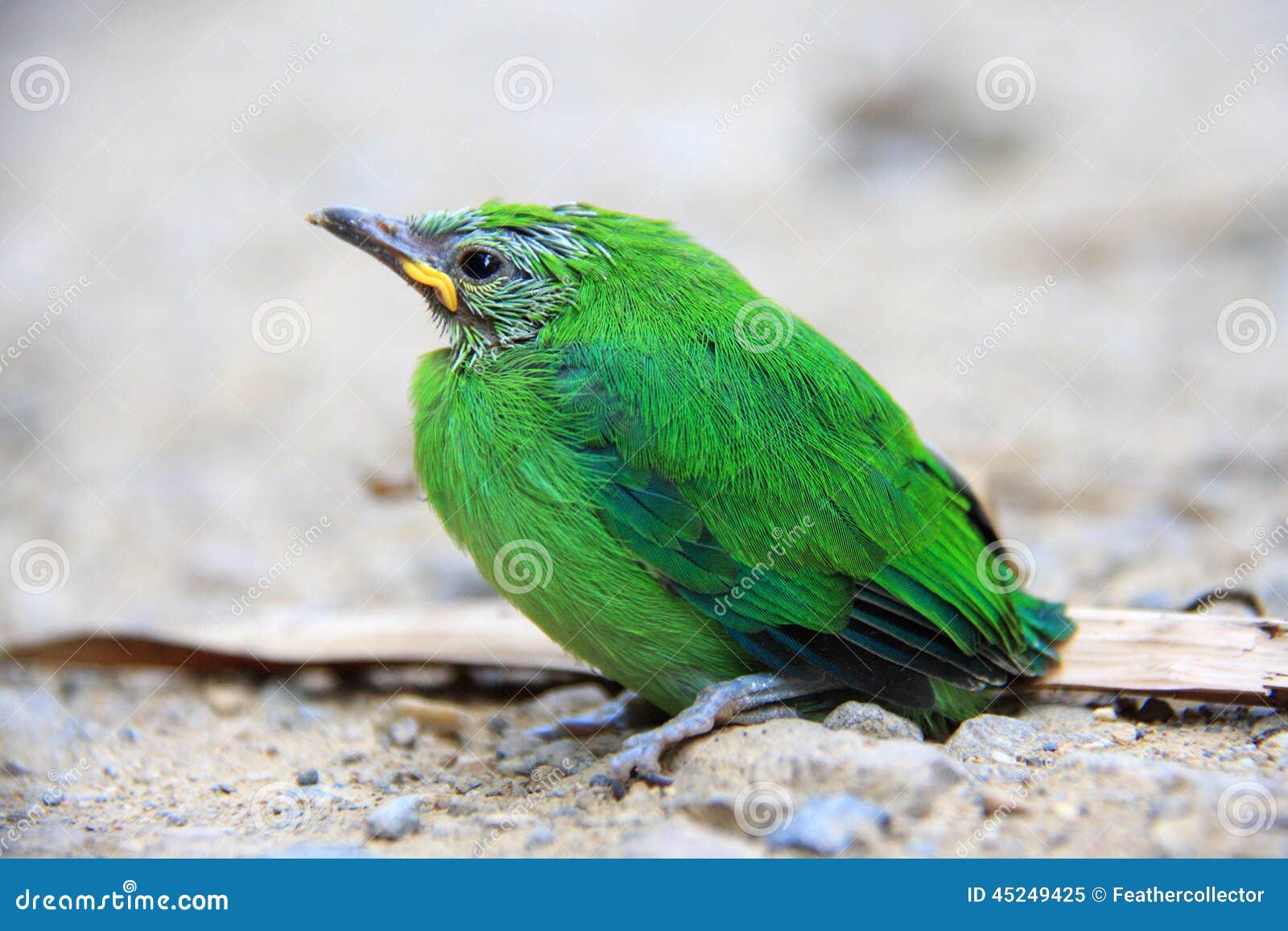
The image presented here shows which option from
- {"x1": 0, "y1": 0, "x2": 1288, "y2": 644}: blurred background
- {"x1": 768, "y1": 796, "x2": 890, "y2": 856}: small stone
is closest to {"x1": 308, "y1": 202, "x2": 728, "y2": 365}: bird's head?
{"x1": 768, "y1": 796, "x2": 890, "y2": 856}: small stone

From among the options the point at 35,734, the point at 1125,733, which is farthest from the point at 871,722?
the point at 35,734

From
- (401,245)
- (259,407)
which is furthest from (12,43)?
(401,245)

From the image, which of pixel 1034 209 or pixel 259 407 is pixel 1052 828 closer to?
pixel 259 407

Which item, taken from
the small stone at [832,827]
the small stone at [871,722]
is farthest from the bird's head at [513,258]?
the small stone at [832,827]

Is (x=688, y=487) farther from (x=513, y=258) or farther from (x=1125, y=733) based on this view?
(x=1125, y=733)

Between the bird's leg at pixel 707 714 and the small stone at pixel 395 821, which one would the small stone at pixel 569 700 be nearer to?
the bird's leg at pixel 707 714
